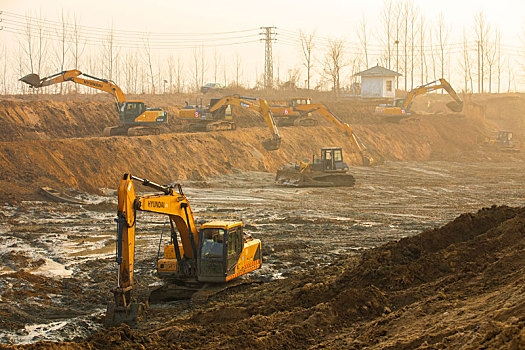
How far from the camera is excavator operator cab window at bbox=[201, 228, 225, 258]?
43.7 ft

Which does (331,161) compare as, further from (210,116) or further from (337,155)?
(210,116)

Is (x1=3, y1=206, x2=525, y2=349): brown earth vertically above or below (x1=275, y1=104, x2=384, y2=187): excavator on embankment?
below

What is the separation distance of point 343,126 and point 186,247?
26939mm

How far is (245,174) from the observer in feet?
120

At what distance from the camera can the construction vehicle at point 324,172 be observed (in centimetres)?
3167

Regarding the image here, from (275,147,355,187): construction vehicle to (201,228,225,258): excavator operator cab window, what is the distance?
61.3 ft

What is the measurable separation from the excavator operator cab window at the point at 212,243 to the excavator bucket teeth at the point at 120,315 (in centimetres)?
269

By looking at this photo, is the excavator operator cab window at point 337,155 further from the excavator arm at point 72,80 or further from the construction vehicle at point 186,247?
the construction vehicle at point 186,247

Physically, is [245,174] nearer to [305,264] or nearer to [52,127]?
[52,127]

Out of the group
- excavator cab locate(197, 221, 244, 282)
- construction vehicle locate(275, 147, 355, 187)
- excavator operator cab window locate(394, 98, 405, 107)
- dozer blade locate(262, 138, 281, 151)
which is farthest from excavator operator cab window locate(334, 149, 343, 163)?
excavator operator cab window locate(394, 98, 405, 107)

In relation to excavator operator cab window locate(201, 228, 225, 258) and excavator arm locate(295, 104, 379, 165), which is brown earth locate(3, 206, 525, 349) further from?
excavator arm locate(295, 104, 379, 165)

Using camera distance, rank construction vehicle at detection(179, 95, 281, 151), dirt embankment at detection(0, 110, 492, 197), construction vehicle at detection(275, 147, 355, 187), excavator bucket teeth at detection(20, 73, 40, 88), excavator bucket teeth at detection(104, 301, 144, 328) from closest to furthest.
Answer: excavator bucket teeth at detection(104, 301, 144, 328)
dirt embankment at detection(0, 110, 492, 197)
excavator bucket teeth at detection(20, 73, 40, 88)
construction vehicle at detection(275, 147, 355, 187)
construction vehicle at detection(179, 95, 281, 151)

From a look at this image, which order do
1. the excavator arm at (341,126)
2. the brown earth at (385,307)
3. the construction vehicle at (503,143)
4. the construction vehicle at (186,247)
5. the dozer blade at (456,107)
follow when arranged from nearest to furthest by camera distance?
the brown earth at (385,307) → the construction vehicle at (186,247) → the excavator arm at (341,126) → the construction vehicle at (503,143) → the dozer blade at (456,107)

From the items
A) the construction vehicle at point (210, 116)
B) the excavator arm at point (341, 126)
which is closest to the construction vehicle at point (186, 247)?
the excavator arm at point (341, 126)
